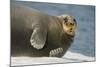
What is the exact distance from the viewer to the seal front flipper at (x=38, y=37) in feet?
8.21

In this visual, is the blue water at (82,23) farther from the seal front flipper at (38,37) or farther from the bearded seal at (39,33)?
the seal front flipper at (38,37)

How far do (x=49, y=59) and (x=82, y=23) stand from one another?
68cm

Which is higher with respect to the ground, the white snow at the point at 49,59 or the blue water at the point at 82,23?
the blue water at the point at 82,23

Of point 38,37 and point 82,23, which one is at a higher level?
point 82,23

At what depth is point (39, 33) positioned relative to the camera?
2529 millimetres

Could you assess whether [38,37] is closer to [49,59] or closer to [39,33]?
[39,33]

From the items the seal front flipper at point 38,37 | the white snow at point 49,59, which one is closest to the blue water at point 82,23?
the white snow at point 49,59

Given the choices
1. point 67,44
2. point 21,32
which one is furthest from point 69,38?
point 21,32

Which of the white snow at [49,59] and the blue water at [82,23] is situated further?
the blue water at [82,23]

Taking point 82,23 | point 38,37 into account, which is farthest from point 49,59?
point 82,23

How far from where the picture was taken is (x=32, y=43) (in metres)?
2.50

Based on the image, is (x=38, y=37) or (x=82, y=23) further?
(x=82, y=23)
